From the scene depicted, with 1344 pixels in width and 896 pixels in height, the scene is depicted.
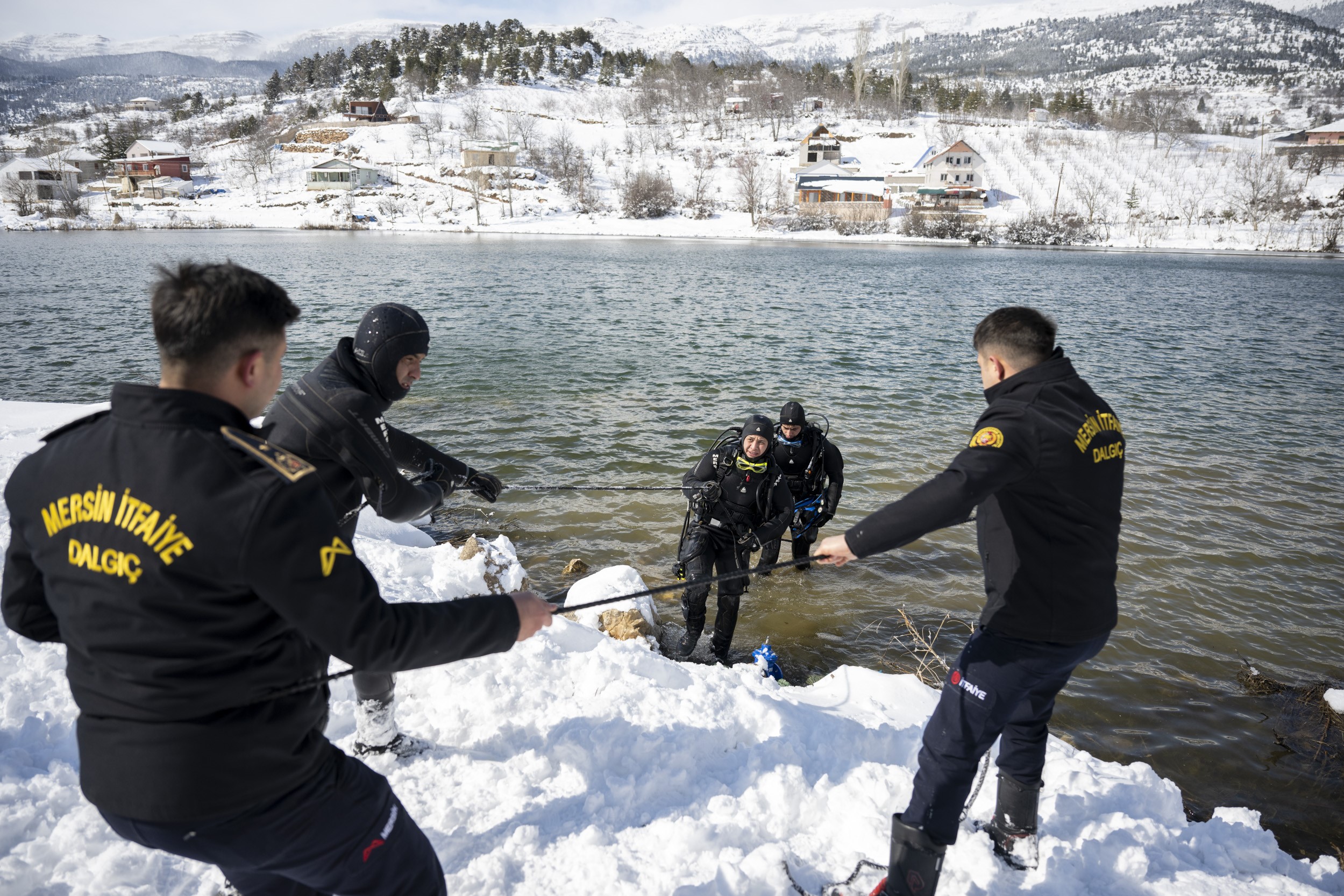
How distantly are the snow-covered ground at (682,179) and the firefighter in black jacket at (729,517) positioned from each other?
210ft

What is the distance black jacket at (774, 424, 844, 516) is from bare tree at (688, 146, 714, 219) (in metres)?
71.6

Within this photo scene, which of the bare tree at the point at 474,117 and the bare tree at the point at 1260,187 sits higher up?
the bare tree at the point at 474,117

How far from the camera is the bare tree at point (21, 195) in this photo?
226 ft

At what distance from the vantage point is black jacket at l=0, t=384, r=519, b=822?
1.46m

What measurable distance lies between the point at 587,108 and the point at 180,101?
8358 cm

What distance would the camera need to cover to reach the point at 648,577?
7.72 metres

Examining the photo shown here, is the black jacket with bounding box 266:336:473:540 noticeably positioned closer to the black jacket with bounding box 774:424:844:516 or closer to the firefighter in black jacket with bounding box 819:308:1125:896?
the firefighter in black jacket with bounding box 819:308:1125:896

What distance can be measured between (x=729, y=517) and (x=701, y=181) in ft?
286

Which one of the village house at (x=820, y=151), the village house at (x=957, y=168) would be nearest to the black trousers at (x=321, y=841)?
the village house at (x=957, y=168)

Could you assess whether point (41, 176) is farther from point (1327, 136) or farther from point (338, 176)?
point (1327, 136)

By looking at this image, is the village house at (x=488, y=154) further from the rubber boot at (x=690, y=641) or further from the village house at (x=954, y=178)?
the rubber boot at (x=690, y=641)

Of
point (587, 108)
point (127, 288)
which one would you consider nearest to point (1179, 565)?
point (127, 288)

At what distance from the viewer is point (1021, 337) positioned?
9.02 ft

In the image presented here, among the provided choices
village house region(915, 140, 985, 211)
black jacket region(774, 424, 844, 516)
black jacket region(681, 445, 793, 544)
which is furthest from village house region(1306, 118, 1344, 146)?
black jacket region(681, 445, 793, 544)
